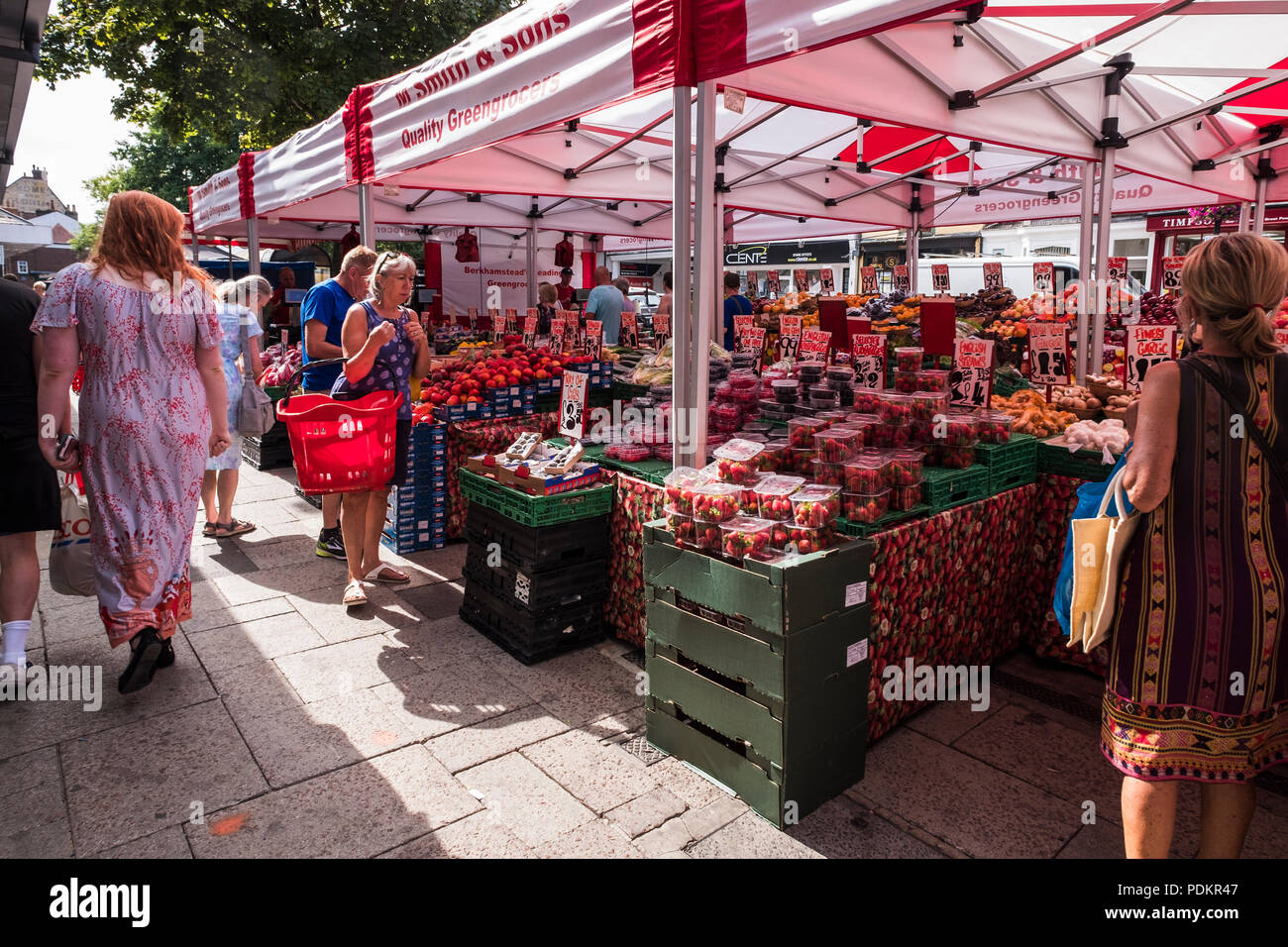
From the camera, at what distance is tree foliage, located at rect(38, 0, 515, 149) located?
14633 mm

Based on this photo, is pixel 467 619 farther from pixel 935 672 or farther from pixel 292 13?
pixel 292 13

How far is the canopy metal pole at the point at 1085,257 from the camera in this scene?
17.3 ft

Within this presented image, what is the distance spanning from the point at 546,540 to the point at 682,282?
139 centimetres

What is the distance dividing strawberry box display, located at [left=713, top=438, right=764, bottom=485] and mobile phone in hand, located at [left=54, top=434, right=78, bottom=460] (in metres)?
2.68

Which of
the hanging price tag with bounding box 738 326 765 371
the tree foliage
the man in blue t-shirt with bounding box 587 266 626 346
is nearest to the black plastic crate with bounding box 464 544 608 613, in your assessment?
the hanging price tag with bounding box 738 326 765 371

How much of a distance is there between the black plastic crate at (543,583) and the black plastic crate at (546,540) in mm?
41

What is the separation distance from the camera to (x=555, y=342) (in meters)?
7.19

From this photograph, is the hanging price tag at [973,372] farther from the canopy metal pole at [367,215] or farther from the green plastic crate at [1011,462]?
the canopy metal pole at [367,215]

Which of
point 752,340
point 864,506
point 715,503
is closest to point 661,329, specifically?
point 752,340

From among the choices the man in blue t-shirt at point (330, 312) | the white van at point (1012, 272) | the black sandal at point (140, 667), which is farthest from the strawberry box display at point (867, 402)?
the white van at point (1012, 272)

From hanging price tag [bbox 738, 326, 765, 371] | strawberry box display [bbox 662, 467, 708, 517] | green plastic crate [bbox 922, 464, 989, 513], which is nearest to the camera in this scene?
strawberry box display [bbox 662, 467, 708, 517]

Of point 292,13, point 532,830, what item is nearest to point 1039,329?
point 532,830

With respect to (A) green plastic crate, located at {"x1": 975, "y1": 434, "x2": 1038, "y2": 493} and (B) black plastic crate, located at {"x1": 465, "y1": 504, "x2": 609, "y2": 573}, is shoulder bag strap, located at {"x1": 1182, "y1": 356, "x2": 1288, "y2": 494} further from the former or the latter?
(B) black plastic crate, located at {"x1": 465, "y1": 504, "x2": 609, "y2": 573}

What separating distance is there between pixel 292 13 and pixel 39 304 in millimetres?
14882
